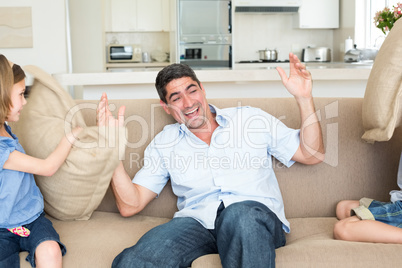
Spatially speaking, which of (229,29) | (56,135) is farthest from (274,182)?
(229,29)

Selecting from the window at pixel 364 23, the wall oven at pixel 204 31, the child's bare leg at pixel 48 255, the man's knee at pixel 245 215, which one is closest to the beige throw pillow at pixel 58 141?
the child's bare leg at pixel 48 255

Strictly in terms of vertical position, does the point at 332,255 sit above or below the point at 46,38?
below

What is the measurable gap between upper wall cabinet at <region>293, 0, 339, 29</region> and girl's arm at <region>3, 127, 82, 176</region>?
5.55 metres

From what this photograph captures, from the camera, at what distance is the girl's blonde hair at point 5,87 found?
5.19 ft

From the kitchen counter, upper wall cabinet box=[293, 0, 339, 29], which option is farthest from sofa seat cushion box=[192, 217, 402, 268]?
upper wall cabinet box=[293, 0, 339, 29]

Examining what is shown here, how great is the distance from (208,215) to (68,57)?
3.64 metres

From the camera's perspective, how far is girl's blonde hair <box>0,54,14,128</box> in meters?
1.58

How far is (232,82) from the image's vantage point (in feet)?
11.4

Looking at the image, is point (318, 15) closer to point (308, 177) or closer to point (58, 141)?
point (308, 177)

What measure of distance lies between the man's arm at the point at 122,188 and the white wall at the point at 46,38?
3.14 m

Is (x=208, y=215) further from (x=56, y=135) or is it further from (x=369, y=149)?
(x=369, y=149)

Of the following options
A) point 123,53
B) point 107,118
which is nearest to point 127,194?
point 107,118

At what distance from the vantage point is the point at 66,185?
175 centimetres

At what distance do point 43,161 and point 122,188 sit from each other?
33 cm
